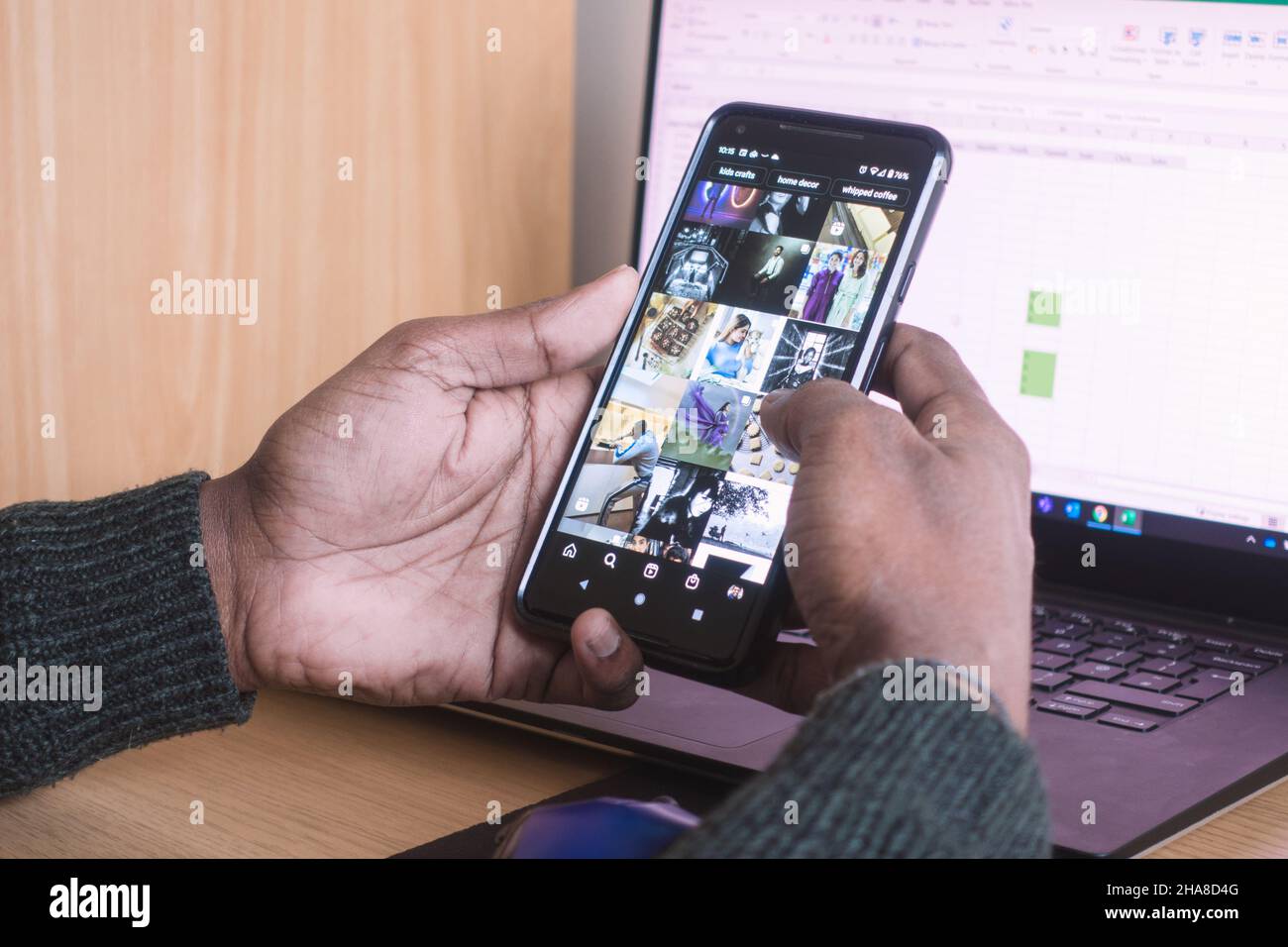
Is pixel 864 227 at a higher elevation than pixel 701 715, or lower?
higher

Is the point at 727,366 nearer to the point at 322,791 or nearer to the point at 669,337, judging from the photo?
the point at 669,337

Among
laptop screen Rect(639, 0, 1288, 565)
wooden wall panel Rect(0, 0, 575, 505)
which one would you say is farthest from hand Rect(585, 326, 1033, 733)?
wooden wall panel Rect(0, 0, 575, 505)

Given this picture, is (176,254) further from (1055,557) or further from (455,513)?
(1055,557)

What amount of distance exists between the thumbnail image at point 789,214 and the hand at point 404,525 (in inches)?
3.1

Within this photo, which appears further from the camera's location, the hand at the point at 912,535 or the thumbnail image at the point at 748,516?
the thumbnail image at the point at 748,516

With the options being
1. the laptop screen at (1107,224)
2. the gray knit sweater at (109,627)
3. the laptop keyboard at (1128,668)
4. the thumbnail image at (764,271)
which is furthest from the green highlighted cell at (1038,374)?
the gray knit sweater at (109,627)

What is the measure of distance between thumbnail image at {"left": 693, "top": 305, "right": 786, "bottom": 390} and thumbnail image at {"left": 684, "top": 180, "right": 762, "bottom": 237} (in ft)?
0.17

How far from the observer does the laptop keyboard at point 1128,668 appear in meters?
0.57

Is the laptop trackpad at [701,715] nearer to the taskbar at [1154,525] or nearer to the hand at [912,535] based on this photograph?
the hand at [912,535]

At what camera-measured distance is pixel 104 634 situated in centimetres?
54

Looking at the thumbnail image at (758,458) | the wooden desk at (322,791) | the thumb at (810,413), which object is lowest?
the wooden desk at (322,791)

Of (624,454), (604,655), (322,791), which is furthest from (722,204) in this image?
(322,791)

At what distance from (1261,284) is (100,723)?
0.66 metres

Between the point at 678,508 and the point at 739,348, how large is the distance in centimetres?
9
